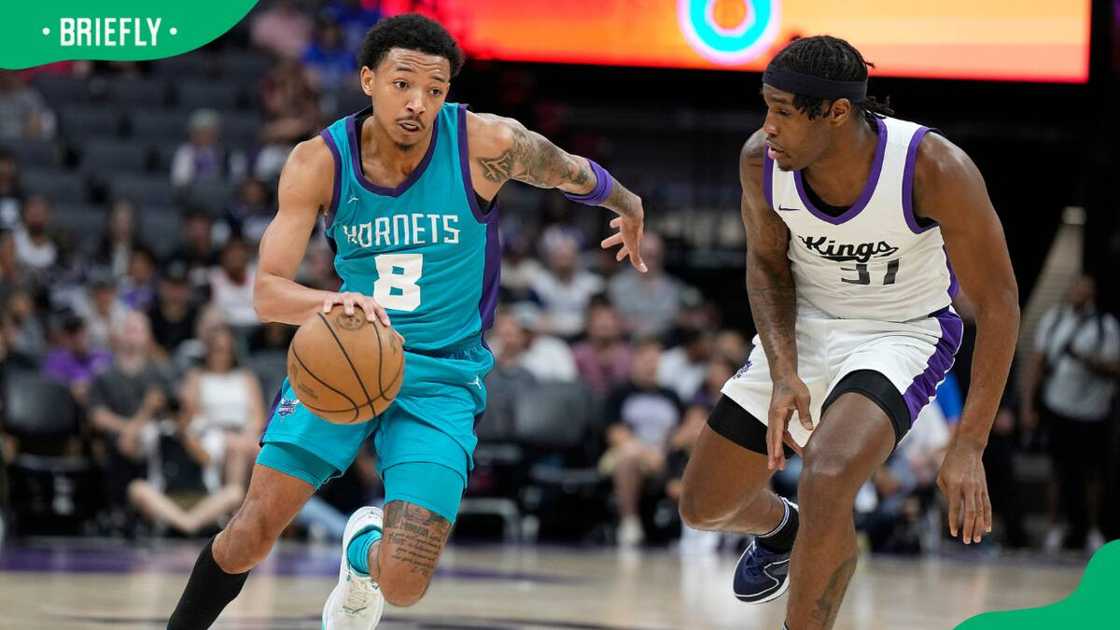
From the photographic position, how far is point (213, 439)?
1036cm

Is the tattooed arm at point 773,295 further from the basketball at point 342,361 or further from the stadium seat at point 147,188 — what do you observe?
the stadium seat at point 147,188

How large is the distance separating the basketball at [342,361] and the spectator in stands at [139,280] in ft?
23.6

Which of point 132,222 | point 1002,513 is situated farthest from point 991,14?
point 132,222

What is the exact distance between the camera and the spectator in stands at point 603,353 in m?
11.6

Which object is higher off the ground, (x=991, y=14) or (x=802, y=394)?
(x=991, y=14)

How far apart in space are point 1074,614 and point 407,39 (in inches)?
184

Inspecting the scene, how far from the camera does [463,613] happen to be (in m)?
6.72

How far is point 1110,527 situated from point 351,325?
9479 mm

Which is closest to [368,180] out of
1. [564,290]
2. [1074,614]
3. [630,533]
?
[1074,614]

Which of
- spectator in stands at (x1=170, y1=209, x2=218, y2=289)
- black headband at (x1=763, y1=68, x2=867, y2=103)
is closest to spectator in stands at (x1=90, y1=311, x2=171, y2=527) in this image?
spectator in stands at (x1=170, y1=209, x2=218, y2=289)

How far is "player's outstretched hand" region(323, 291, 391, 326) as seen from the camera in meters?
4.36

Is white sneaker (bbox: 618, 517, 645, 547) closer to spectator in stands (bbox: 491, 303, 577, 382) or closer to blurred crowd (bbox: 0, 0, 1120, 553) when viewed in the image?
blurred crowd (bbox: 0, 0, 1120, 553)

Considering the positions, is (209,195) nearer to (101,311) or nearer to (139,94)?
(101,311)

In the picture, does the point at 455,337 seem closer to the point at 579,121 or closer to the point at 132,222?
the point at 132,222
